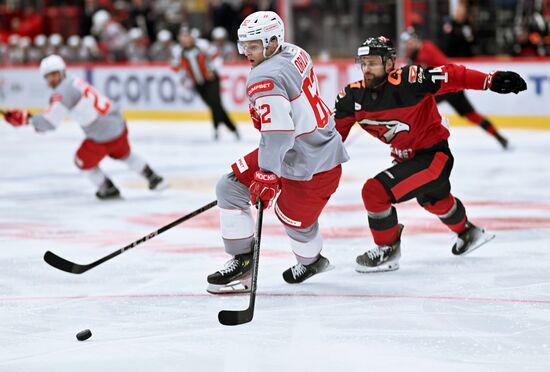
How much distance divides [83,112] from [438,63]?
12.0ft

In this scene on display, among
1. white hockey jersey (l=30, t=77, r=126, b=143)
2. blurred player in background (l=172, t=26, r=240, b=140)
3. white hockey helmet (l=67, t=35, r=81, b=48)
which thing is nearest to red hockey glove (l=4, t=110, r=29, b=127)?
white hockey jersey (l=30, t=77, r=126, b=143)

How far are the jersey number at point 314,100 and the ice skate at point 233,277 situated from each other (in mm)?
661

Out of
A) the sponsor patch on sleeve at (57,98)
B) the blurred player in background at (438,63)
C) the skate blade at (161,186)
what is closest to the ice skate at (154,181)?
the skate blade at (161,186)

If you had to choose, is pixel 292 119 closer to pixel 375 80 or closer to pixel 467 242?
pixel 375 80

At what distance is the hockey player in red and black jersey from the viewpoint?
439 centimetres

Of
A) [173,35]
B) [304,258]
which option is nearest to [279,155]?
[304,258]

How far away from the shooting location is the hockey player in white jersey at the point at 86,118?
6793 millimetres

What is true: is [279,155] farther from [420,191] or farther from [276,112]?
[420,191]

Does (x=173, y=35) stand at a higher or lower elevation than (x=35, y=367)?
lower

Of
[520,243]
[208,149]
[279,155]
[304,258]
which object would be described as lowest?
[208,149]

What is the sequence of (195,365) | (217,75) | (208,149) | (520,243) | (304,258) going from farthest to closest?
1. (217,75)
2. (208,149)
3. (520,243)
4. (304,258)
5. (195,365)

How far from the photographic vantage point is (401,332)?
3576 mm

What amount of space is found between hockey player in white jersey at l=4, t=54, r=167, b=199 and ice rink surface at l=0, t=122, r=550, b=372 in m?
0.28

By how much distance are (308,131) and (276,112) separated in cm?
27
